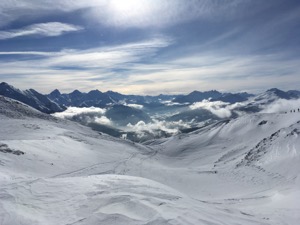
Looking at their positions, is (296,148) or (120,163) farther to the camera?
(120,163)

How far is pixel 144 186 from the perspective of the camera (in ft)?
70.6

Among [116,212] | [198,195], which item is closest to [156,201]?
[116,212]

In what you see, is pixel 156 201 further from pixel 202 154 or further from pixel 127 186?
pixel 202 154

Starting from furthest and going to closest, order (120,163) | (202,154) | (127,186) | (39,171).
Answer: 1. (202,154)
2. (120,163)
3. (39,171)
4. (127,186)

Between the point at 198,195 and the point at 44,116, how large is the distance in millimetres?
124499

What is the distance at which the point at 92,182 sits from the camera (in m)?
22.1

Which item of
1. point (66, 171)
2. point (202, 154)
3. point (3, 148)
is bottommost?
point (202, 154)

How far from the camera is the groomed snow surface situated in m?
14.9

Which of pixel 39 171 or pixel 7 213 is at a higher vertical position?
pixel 7 213

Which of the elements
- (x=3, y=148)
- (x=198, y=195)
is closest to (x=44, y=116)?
(x=3, y=148)

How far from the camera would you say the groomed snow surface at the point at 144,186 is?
49.0 ft

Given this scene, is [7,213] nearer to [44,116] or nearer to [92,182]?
[92,182]

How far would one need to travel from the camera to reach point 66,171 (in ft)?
171

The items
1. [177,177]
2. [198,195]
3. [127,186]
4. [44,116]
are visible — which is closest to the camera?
[127,186]
